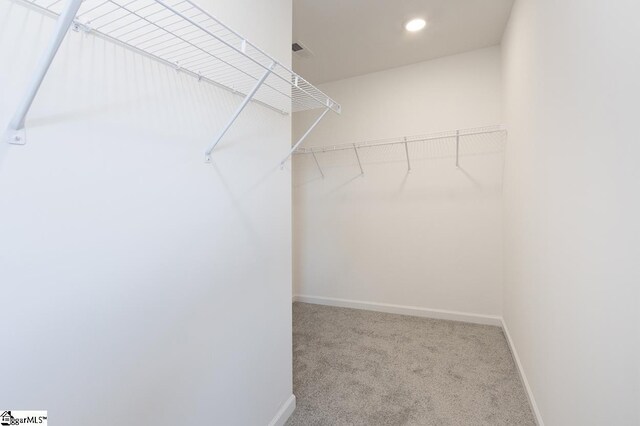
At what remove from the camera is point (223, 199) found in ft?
4.22

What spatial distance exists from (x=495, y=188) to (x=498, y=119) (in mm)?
644

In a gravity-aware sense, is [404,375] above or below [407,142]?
below

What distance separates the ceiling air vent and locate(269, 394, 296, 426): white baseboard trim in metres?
2.65

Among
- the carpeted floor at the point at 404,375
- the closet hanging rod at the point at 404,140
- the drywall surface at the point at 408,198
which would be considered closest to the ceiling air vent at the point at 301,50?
the drywall surface at the point at 408,198

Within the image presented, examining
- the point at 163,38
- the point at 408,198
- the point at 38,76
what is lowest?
the point at 408,198

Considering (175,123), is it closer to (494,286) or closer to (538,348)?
(538,348)

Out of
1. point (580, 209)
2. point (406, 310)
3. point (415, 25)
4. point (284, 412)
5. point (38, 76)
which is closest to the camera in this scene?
point (38, 76)

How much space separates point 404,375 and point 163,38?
7.63ft

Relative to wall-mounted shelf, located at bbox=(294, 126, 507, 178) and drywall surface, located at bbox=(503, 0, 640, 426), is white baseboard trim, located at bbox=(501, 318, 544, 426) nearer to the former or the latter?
drywall surface, located at bbox=(503, 0, 640, 426)

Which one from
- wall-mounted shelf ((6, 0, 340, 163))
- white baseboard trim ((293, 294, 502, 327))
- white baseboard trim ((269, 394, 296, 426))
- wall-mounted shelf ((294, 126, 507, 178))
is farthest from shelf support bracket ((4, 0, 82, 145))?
white baseboard trim ((293, 294, 502, 327))

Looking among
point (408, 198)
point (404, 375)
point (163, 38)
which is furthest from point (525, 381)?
point (163, 38)

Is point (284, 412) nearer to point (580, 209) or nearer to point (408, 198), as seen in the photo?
point (580, 209)

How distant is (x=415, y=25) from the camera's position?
2379mm

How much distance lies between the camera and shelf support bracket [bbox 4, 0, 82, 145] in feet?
1.95
